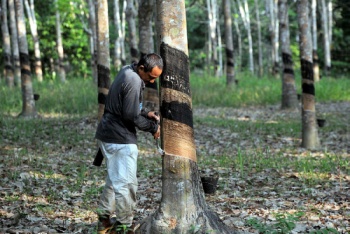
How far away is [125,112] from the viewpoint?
6168mm

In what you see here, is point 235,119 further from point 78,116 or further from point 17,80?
point 17,80

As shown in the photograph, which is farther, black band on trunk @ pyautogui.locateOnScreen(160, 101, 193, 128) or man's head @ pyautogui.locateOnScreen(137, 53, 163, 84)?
black band on trunk @ pyautogui.locateOnScreen(160, 101, 193, 128)

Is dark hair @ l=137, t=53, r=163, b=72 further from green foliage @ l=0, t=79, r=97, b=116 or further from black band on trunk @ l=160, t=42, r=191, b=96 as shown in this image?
green foliage @ l=0, t=79, r=97, b=116

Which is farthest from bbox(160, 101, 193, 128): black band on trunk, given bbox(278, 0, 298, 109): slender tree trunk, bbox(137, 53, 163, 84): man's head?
bbox(278, 0, 298, 109): slender tree trunk

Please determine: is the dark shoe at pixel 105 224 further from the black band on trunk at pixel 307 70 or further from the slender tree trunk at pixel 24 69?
the slender tree trunk at pixel 24 69

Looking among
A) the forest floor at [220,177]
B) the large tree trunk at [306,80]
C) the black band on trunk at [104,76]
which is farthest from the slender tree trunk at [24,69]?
the large tree trunk at [306,80]

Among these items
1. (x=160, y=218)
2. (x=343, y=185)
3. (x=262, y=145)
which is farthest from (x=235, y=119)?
(x=160, y=218)

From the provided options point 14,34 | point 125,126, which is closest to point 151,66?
point 125,126

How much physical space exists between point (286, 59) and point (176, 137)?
13379mm

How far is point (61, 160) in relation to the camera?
11.8 meters

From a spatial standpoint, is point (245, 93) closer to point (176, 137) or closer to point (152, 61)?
point (176, 137)

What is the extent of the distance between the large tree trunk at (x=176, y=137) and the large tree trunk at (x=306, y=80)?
Result: 7065mm

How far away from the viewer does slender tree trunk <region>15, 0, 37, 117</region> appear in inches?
667

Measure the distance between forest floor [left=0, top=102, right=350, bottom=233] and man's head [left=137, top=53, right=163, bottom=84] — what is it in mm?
1823
